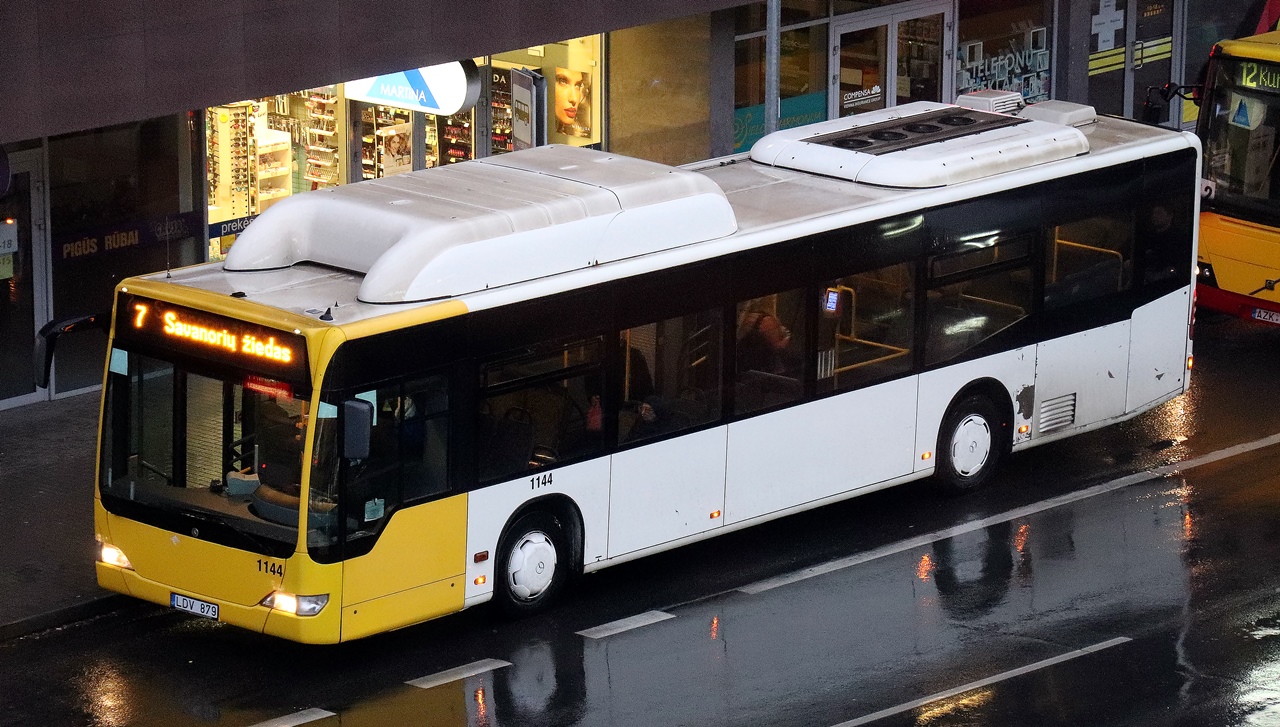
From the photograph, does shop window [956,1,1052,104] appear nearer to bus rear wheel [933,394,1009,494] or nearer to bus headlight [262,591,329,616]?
bus rear wheel [933,394,1009,494]

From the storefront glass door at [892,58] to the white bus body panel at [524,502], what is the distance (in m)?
13.1

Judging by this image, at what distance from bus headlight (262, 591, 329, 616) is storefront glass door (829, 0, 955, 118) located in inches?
590

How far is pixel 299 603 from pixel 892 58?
16.3 metres

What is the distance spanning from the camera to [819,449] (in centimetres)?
1469

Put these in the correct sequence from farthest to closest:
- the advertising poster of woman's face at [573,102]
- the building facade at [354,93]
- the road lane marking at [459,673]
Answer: the advertising poster of woman's face at [573,102] < the building facade at [354,93] < the road lane marking at [459,673]

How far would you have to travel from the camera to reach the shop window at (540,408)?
12.6 metres

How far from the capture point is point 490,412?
1262cm

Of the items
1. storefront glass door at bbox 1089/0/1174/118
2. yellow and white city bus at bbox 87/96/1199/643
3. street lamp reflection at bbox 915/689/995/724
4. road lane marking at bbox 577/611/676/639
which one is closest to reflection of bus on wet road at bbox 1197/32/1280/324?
yellow and white city bus at bbox 87/96/1199/643

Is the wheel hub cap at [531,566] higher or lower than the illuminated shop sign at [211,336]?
lower

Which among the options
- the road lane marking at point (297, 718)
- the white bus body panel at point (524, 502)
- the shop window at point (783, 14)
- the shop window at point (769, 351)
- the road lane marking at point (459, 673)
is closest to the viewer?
the road lane marking at point (297, 718)

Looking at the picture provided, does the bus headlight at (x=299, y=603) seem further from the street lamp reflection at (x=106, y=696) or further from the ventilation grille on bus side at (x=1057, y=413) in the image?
the ventilation grille on bus side at (x=1057, y=413)

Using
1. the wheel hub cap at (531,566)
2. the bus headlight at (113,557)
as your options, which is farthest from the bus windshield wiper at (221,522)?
the wheel hub cap at (531,566)

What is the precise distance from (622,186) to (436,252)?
1.69m

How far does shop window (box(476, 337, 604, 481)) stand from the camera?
12641mm
